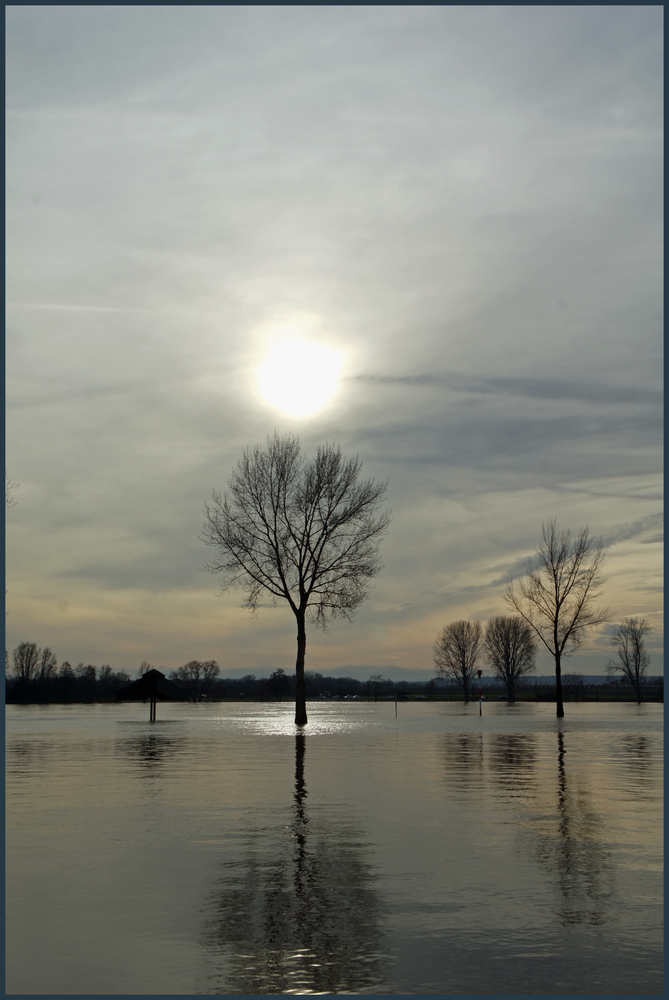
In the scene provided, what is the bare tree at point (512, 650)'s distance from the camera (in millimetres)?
133375

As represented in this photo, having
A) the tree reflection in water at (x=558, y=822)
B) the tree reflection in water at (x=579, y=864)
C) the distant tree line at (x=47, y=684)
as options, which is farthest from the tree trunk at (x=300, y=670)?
the distant tree line at (x=47, y=684)

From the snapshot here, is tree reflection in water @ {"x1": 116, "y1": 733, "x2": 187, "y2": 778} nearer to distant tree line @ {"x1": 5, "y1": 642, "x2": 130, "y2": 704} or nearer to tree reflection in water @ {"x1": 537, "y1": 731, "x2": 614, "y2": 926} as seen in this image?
tree reflection in water @ {"x1": 537, "y1": 731, "x2": 614, "y2": 926}

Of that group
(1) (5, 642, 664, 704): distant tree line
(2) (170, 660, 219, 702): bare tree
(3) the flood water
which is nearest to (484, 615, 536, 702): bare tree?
(1) (5, 642, 664, 704): distant tree line

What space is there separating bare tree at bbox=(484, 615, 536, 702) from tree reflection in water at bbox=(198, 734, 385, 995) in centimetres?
12670

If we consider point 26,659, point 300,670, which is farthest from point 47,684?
point 300,670

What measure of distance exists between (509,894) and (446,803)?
5.56 m

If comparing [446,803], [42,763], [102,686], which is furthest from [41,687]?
[446,803]

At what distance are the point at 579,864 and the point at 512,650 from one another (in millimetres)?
128604

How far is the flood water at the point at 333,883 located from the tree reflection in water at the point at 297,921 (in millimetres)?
22

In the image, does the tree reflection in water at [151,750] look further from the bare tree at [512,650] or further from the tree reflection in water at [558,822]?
the bare tree at [512,650]

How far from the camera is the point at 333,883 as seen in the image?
809 cm

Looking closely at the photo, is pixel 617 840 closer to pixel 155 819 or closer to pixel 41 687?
pixel 155 819

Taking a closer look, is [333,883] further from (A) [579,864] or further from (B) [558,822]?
(B) [558,822]

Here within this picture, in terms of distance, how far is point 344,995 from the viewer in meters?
5.42
